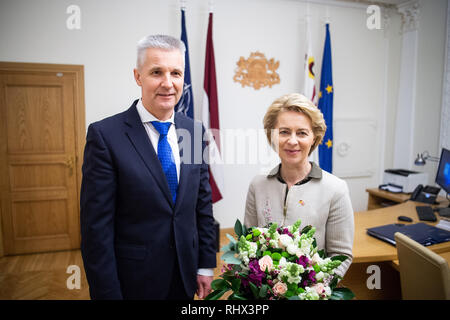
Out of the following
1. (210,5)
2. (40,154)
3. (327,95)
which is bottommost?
(40,154)

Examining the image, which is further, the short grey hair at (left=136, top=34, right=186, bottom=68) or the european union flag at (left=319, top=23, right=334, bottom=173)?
the european union flag at (left=319, top=23, right=334, bottom=173)

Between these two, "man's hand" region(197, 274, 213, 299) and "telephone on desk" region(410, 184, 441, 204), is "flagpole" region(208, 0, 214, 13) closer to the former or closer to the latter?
"telephone on desk" region(410, 184, 441, 204)

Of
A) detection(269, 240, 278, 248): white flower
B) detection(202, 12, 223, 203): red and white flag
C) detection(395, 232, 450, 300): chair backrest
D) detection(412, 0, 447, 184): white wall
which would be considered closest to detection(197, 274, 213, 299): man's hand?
detection(269, 240, 278, 248): white flower

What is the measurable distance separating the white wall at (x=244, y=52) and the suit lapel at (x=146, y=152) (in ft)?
8.35

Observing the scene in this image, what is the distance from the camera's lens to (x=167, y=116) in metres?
1.36

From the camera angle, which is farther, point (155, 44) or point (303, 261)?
point (155, 44)

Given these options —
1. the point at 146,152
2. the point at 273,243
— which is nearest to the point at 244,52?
the point at 146,152

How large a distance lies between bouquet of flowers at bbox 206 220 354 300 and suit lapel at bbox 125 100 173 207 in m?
0.41

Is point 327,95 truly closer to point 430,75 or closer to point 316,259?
point 430,75

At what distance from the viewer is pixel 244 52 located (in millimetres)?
4016

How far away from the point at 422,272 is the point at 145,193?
4.35 ft

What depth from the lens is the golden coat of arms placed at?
13.2 feet

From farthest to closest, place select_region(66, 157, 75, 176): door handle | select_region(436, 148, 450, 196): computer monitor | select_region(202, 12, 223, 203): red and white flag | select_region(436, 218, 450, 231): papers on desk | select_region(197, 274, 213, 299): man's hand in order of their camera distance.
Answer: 1. select_region(202, 12, 223, 203): red and white flag
2. select_region(66, 157, 75, 176): door handle
3. select_region(436, 148, 450, 196): computer monitor
4. select_region(436, 218, 450, 231): papers on desk
5. select_region(197, 274, 213, 299): man's hand
